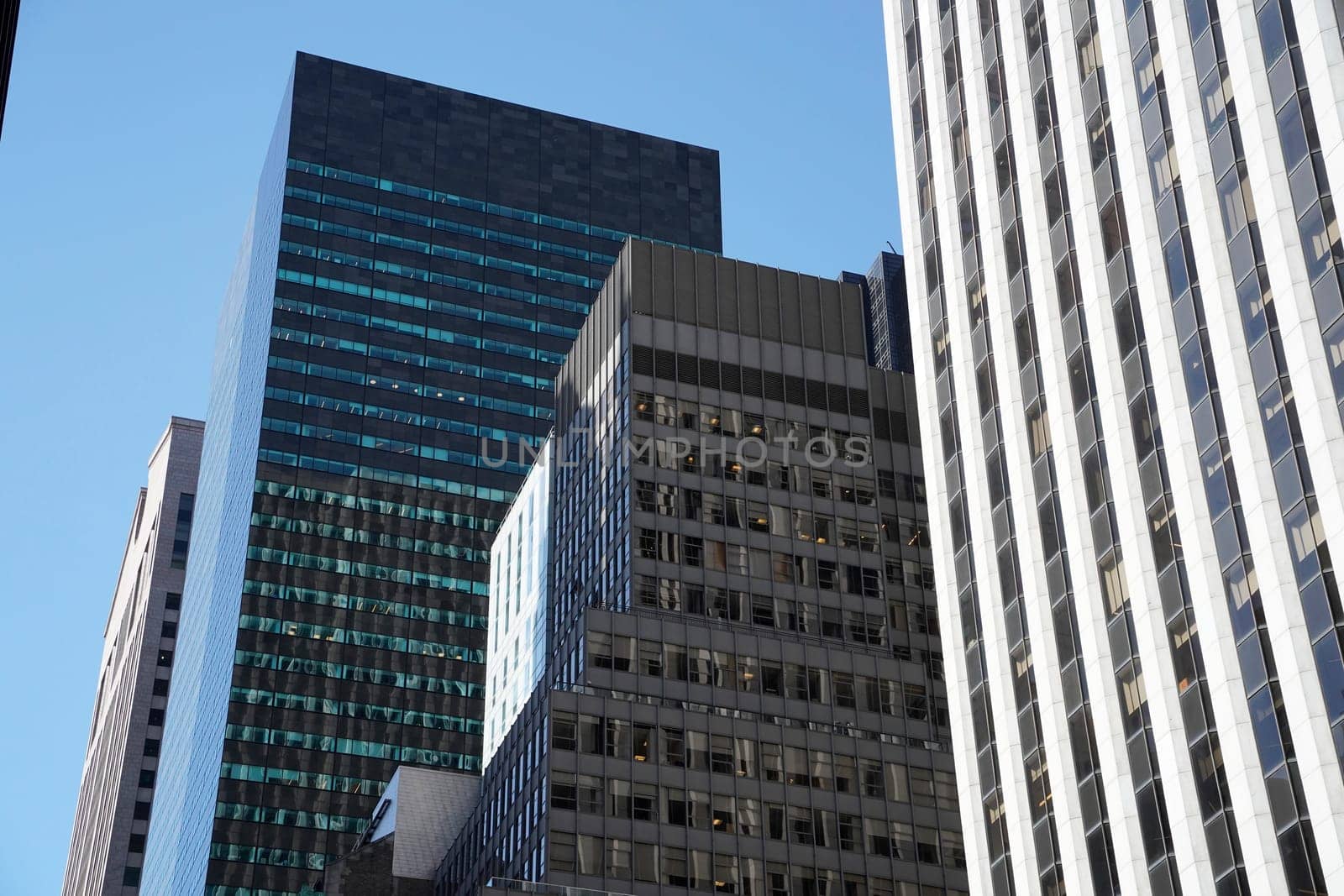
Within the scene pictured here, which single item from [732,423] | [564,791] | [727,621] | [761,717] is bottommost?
[564,791]

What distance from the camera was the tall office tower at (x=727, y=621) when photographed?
395ft

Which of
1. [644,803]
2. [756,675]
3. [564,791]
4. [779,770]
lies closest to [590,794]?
[564,791]

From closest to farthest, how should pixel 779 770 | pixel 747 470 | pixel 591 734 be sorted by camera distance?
pixel 591 734
pixel 779 770
pixel 747 470

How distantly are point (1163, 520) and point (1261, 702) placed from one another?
10.5 m

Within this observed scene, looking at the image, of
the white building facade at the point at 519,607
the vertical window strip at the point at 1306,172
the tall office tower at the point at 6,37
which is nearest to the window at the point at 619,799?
the white building facade at the point at 519,607

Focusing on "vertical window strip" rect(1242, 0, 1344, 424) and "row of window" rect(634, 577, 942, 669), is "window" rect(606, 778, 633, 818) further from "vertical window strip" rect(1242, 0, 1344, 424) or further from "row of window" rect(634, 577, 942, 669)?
"vertical window strip" rect(1242, 0, 1344, 424)

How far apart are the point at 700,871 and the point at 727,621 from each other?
2119 centimetres

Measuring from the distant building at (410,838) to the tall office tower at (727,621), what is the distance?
4.47m

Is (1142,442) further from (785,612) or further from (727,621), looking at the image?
(785,612)

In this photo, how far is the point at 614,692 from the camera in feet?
413

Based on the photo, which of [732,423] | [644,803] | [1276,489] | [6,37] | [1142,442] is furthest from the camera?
[732,423]

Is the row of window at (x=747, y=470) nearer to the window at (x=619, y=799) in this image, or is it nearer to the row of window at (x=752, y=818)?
the window at (x=619, y=799)

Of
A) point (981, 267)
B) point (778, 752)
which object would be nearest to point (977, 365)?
point (981, 267)

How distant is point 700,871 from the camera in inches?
4638
